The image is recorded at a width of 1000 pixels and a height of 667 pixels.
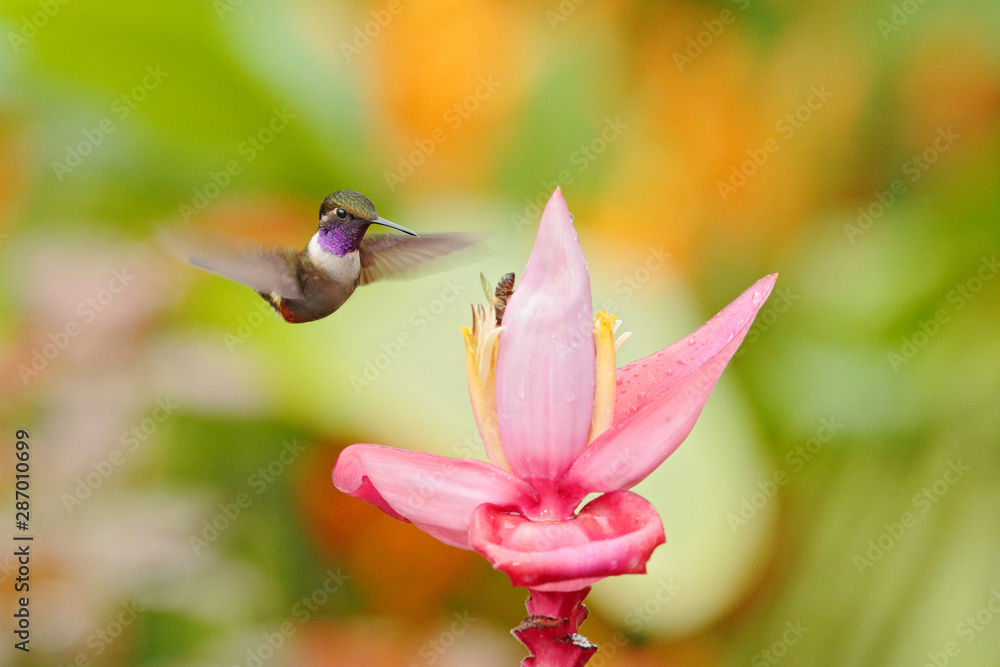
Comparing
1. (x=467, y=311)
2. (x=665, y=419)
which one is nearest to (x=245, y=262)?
(x=665, y=419)

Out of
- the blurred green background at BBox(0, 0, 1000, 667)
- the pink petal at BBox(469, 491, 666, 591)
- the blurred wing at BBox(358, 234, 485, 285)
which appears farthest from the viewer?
the blurred green background at BBox(0, 0, 1000, 667)

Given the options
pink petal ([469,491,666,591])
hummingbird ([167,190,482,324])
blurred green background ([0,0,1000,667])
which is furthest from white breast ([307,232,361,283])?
blurred green background ([0,0,1000,667])

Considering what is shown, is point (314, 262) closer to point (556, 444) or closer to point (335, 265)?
point (335, 265)

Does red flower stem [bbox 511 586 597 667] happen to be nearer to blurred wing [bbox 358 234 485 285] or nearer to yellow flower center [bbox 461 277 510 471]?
yellow flower center [bbox 461 277 510 471]

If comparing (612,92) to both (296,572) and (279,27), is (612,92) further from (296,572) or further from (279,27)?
(296,572)

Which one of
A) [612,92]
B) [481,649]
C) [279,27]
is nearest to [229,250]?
[481,649]

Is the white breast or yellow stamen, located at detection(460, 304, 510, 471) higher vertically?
the white breast

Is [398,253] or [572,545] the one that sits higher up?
[398,253]
